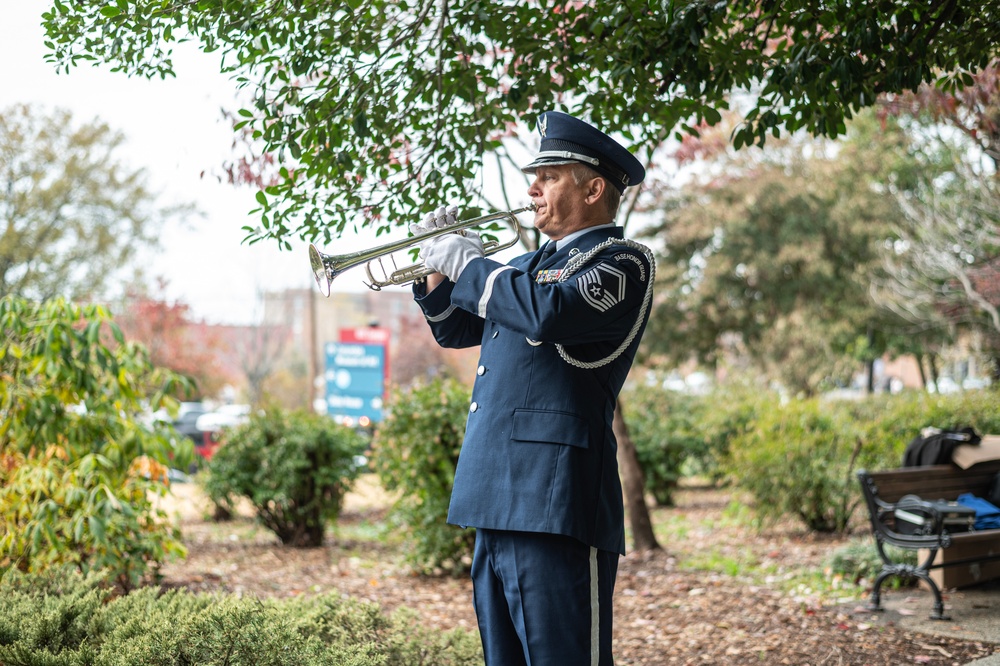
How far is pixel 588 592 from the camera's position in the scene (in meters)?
2.46

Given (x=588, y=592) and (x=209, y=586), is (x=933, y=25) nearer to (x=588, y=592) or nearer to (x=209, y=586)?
(x=588, y=592)

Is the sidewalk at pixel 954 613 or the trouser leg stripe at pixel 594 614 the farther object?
the sidewalk at pixel 954 613

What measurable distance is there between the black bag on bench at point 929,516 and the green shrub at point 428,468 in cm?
294

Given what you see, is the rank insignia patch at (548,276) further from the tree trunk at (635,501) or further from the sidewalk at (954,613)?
the tree trunk at (635,501)

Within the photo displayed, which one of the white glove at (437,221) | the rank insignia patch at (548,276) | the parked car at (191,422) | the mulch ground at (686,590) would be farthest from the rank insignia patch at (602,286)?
the parked car at (191,422)

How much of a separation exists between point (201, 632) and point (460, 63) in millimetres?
2501

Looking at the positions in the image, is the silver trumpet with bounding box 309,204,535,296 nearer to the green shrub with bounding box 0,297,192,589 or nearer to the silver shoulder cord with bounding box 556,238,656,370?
the silver shoulder cord with bounding box 556,238,656,370

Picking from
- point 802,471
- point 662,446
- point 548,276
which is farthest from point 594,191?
point 662,446

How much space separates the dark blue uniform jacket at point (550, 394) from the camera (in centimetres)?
237

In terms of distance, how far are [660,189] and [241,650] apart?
25.4 ft

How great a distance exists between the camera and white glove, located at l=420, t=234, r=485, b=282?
2467mm

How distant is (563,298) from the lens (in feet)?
7.64

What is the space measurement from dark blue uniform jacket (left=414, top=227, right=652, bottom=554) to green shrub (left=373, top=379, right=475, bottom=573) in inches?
168

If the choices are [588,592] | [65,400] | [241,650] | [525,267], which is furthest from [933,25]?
[65,400]
